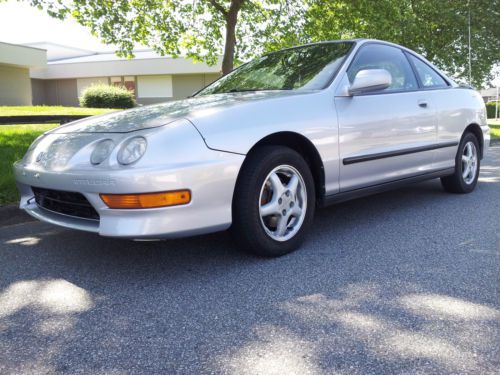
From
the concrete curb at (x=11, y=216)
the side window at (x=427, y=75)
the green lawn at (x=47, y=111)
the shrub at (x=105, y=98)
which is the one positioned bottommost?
the concrete curb at (x=11, y=216)

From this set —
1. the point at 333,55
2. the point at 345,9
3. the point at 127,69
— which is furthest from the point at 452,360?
the point at 127,69

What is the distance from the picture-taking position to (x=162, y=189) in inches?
102

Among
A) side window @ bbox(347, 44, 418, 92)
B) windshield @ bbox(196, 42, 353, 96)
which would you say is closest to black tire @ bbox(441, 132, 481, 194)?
side window @ bbox(347, 44, 418, 92)

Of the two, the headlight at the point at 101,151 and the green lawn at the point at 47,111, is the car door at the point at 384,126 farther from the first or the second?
the green lawn at the point at 47,111

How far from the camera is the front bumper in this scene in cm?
258

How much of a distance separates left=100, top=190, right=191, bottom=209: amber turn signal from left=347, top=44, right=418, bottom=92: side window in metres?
1.88

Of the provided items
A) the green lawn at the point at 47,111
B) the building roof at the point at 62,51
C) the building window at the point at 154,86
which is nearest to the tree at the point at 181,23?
the green lawn at the point at 47,111

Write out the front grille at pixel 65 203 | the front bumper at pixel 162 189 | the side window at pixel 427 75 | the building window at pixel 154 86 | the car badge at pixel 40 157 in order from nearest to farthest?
the front bumper at pixel 162 189
the front grille at pixel 65 203
the car badge at pixel 40 157
the side window at pixel 427 75
the building window at pixel 154 86

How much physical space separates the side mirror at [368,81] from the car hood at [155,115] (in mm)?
456

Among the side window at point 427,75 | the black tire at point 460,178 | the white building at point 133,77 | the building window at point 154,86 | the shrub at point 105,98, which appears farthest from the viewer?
the building window at point 154,86

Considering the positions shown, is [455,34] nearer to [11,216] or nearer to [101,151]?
[11,216]

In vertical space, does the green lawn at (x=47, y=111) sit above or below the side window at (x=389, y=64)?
above

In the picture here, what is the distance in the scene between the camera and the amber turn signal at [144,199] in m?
2.59

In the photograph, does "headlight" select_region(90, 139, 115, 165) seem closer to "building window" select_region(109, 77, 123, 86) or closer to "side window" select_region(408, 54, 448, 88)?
"side window" select_region(408, 54, 448, 88)
